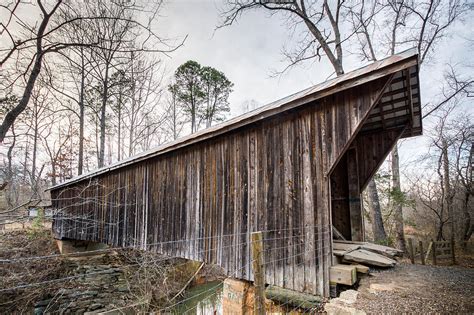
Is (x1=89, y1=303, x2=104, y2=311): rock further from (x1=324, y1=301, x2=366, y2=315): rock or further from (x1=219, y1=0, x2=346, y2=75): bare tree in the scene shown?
(x1=219, y1=0, x2=346, y2=75): bare tree

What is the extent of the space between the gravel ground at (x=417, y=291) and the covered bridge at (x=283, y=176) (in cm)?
63

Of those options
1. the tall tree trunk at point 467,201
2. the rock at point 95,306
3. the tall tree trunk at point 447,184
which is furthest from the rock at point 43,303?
the tall tree trunk at point 467,201

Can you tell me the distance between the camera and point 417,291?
2.91 metres

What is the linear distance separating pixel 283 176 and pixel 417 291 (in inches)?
86.3

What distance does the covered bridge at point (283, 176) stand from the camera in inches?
129

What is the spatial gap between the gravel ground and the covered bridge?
2.07ft

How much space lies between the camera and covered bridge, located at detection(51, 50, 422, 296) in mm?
3287

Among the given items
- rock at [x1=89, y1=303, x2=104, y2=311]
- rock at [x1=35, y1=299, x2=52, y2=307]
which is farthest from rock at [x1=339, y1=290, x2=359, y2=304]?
rock at [x1=35, y1=299, x2=52, y2=307]

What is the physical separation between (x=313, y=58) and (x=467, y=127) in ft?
24.3

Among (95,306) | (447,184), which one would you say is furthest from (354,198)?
(447,184)

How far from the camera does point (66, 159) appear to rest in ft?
56.5

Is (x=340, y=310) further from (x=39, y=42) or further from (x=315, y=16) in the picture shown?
(x=315, y=16)

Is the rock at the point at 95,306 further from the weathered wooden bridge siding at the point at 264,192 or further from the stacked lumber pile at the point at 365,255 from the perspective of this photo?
the stacked lumber pile at the point at 365,255

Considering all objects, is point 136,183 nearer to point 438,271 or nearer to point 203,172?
point 203,172
